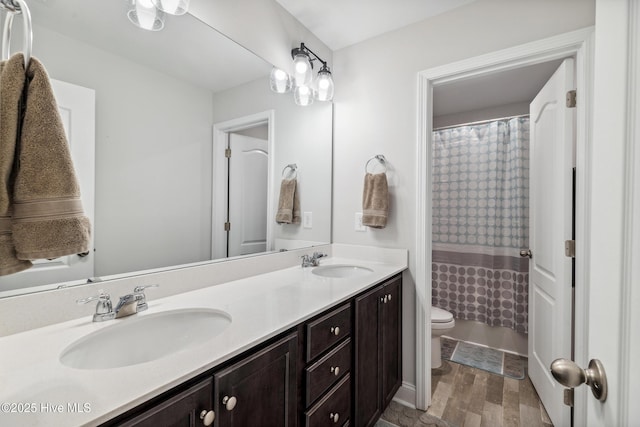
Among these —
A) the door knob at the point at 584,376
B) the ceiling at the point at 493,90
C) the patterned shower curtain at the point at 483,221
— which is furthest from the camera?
the patterned shower curtain at the point at 483,221

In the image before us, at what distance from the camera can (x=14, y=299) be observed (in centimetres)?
82

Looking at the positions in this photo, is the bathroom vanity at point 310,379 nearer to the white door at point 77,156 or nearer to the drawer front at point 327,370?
the drawer front at point 327,370

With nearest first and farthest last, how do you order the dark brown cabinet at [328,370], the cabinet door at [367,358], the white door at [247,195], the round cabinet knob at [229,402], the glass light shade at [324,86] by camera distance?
the round cabinet knob at [229,402] → the dark brown cabinet at [328,370] → the cabinet door at [367,358] → the white door at [247,195] → the glass light shade at [324,86]

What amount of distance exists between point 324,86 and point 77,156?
149cm

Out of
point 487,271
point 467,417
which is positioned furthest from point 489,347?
point 467,417

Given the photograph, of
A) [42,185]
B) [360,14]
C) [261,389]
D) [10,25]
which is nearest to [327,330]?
[261,389]

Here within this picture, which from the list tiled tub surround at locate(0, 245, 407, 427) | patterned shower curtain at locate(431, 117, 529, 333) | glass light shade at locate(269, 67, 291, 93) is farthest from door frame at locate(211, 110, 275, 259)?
patterned shower curtain at locate(431, 117, 529, 333)

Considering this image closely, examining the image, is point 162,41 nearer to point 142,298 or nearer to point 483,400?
point 142,298

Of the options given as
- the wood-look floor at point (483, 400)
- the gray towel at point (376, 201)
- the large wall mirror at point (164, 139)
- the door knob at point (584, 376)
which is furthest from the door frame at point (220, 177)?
the wood-look floor at point (483, 400)

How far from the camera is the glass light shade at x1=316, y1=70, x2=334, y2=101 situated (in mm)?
1980

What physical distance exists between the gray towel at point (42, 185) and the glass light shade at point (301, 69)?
1.41 metres

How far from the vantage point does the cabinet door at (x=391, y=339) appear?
1.60 metres

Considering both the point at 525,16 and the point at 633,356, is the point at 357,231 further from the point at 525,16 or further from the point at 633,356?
the point at 633,356

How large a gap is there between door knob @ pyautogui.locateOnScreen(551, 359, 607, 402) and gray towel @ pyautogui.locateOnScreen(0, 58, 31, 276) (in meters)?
1.03
